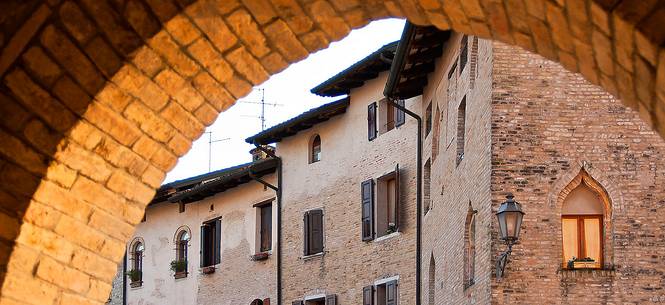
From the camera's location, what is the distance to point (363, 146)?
34469 mm

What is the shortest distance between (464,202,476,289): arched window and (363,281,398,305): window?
705 centimetres

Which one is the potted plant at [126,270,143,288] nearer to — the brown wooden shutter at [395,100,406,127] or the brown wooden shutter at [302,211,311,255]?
the brown wooden shutter at [302,211,311,255]

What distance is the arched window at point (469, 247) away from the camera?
23812mm

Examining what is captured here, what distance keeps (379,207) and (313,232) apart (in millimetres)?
4005

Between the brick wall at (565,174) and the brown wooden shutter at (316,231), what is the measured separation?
15215 millimetres

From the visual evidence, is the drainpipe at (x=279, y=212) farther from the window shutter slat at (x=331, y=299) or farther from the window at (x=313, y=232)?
the window shutter slat at (x=331, y=299)

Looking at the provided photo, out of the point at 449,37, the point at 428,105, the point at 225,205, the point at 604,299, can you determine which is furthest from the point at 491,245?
the point at 225,205

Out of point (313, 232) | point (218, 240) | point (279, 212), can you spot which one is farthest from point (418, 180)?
point (218, 240)

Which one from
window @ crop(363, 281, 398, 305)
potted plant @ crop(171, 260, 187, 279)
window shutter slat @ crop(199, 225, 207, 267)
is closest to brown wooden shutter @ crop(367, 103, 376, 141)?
window @ crop(363, 281, 398, 305)

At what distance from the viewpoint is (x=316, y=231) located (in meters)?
36.6

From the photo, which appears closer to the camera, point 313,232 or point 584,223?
point 584,223

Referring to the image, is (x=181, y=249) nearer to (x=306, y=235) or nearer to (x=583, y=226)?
(x=306, y=235)

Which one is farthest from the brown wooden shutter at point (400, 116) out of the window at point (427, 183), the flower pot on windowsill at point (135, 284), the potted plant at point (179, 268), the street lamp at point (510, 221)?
the flower pot on windowsill at point (135, 284)

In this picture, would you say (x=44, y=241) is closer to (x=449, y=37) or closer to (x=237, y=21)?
(x=237, y=21)
